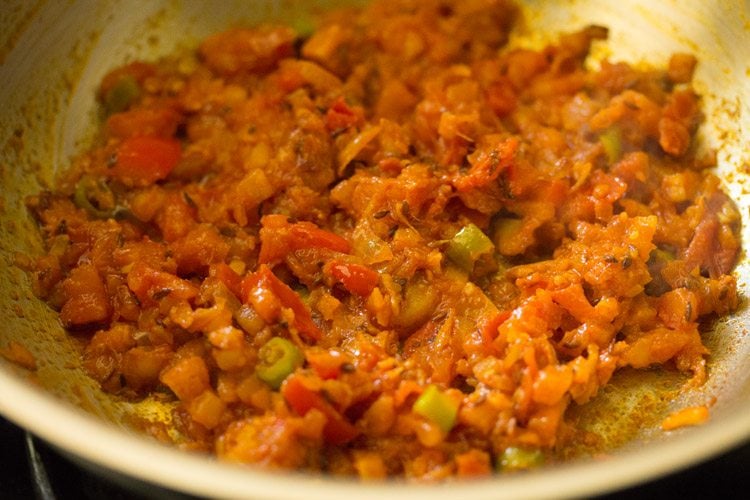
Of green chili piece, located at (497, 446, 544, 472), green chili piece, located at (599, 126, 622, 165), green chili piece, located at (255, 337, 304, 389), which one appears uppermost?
green chili piece, located at (599, 126, 622, 165)

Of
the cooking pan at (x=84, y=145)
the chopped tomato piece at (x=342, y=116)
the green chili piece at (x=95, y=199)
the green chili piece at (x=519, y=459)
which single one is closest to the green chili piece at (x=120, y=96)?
the cooking pan at (x=84, y=145)

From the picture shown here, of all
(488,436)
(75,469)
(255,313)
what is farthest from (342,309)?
(75,469)

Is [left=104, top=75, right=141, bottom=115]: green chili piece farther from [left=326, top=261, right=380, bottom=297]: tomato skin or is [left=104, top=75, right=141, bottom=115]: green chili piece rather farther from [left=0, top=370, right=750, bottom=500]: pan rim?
[left=0, top=370, right=750, bottom=500]: pan rim

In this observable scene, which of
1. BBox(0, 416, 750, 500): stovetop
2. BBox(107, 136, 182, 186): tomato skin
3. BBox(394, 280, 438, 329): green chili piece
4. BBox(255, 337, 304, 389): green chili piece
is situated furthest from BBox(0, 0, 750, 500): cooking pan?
BBox(394, 280, 438, 329): green chili piece

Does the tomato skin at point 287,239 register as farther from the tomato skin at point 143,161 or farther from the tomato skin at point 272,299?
the tomato skin at point 143,161

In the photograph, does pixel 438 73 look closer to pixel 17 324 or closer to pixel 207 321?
pixel 207 321

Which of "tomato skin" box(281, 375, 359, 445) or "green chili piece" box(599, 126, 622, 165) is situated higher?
"green chili piece" box(599, 126, 622, 165)
